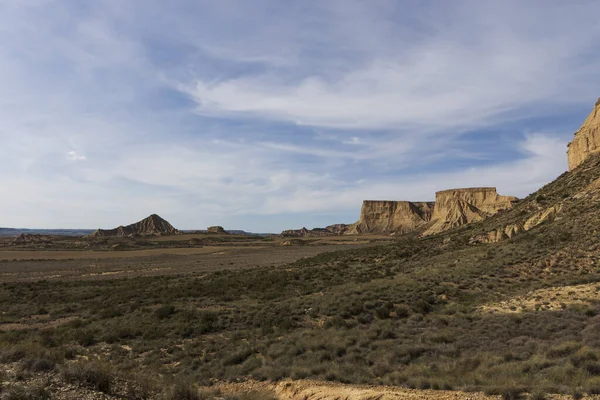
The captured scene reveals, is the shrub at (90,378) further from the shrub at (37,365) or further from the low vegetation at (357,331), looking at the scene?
the shrub at (37,365)

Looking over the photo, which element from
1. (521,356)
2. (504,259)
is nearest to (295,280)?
(504,259)

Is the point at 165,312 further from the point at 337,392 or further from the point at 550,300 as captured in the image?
the point at 550,300

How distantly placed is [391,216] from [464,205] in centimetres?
5808

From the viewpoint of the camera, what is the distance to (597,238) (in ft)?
62.8

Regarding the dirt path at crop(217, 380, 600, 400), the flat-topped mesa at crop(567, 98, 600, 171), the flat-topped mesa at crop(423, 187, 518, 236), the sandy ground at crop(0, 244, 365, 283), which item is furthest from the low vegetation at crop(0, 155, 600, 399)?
the flat-topped mesa at crop(423, 187, 518, 236)

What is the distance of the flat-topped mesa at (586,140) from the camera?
38312mm

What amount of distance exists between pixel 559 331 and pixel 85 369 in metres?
11.6

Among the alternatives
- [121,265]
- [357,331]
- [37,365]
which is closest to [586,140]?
[357,331]

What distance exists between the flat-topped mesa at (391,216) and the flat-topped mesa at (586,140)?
122249 millimetres

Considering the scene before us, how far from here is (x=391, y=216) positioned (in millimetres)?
177000

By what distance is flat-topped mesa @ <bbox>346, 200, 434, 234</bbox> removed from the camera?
551ft

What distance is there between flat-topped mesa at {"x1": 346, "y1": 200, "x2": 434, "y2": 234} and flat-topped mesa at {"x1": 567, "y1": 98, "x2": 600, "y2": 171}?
122249mm

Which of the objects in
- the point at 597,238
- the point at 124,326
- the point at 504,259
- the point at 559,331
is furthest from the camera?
the point at 504,259

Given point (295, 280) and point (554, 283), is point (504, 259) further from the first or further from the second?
point (295, 280)
